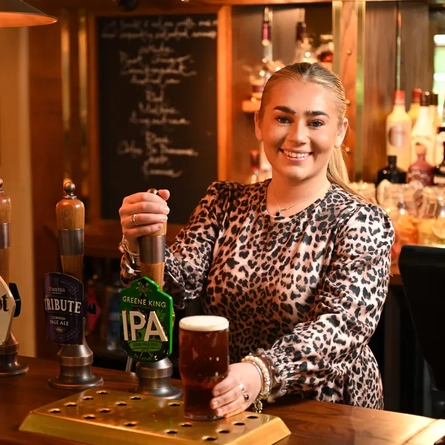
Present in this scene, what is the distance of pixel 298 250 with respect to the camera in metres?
2.08

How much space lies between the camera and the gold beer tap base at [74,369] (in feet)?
5.96

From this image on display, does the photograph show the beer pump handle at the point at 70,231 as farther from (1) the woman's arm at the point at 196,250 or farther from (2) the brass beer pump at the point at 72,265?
(1) the woman's arm at the point at 196,250

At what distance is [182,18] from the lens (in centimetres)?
354

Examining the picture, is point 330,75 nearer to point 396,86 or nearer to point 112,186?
point 396,86

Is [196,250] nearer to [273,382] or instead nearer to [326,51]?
[273,382]

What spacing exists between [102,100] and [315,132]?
1.87 metres

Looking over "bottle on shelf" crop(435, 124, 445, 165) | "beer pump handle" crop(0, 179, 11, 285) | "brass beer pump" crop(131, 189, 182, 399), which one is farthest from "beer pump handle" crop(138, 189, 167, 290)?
"bottle on shelf" crop(435, 124, 445, 165)

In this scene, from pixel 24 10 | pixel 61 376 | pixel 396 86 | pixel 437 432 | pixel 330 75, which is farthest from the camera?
pixel 396 86

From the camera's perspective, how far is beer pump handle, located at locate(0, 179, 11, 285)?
1907 mm

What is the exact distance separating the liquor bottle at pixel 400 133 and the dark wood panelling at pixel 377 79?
0.06m

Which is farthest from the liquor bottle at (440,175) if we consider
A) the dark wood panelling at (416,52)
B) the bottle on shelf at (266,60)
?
the bottle on shelf at (266,60)

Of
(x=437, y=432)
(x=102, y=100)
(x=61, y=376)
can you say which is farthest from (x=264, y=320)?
(x=102, y=100)

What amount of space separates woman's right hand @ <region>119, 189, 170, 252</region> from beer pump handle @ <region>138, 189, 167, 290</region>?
0.05 feet

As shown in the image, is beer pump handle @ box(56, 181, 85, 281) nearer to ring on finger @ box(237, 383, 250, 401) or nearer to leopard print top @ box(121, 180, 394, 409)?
leopard print top @ box(121, 180, 394, 409)
